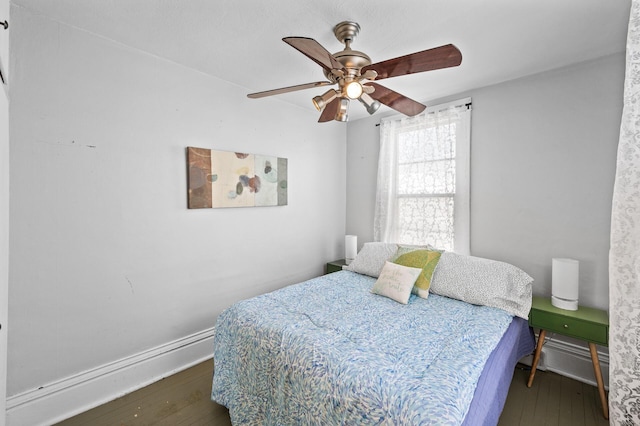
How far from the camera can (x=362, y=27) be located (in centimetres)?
184

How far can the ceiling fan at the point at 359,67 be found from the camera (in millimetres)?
1401

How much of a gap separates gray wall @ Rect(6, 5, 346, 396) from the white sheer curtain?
2.64 meters

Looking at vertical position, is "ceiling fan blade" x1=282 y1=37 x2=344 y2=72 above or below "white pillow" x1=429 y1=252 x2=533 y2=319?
above

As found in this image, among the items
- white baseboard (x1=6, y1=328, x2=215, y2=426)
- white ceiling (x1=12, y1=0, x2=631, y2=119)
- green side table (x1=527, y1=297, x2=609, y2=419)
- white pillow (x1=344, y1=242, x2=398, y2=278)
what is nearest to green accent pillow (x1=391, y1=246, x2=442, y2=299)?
white pillow (x1=344, y1=242, x2=398, y2=278)

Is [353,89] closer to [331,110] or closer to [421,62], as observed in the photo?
[421,62]

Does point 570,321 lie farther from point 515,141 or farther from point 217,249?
point 217,249

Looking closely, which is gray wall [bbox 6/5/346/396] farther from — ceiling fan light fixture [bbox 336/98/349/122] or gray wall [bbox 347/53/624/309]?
gray wall [bbox 347/53/624/309]

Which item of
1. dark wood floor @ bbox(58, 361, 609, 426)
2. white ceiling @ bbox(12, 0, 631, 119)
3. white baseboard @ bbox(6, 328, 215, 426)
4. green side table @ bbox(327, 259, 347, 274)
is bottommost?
dark wood floor @ bbox(58, 361, 609, 426)

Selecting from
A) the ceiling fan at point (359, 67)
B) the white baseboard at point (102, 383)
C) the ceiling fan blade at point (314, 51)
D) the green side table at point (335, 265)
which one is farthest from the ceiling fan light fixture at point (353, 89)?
the white baseboard at point (102, 383)

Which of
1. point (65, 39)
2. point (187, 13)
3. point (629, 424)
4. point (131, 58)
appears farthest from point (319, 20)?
point (629, 424)

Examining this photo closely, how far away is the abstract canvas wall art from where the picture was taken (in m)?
2.46

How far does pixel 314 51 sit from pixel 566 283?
7.86ft

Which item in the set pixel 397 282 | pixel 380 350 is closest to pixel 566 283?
pixel 397 282

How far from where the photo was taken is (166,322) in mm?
2361
